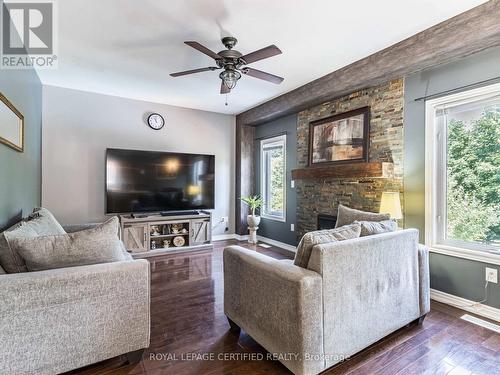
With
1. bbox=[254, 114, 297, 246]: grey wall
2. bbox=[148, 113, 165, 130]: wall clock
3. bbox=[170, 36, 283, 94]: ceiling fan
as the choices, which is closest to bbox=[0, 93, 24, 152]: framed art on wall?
bbox=[170, 36, 283, 94]: ceiling fan

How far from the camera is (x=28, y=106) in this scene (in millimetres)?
3053

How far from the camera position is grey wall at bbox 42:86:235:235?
4023 millimetres

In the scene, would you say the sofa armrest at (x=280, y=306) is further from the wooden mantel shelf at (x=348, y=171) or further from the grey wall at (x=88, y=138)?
the grey wall at (x=88, y=138)

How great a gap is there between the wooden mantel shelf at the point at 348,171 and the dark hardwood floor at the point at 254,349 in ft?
4.68

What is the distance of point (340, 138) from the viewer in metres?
3.65

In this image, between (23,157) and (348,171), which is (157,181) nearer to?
(23,157)

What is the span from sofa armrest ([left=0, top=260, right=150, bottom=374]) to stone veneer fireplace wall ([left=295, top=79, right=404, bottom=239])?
9.02 ft

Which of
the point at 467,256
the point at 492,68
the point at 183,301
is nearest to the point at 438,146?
the point at 492,68

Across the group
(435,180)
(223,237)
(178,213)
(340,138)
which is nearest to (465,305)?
(435,180)

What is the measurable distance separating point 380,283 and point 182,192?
3.62 meters

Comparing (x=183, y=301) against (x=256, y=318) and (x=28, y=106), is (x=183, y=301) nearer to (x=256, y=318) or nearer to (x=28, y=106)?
(x=256, y=318)

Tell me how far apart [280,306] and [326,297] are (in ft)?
0.89

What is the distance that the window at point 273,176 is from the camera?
4859mm

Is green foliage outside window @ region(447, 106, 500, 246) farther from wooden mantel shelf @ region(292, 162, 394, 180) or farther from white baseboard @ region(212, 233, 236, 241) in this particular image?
white baseboard @ region(212, 233, 236, 241)
